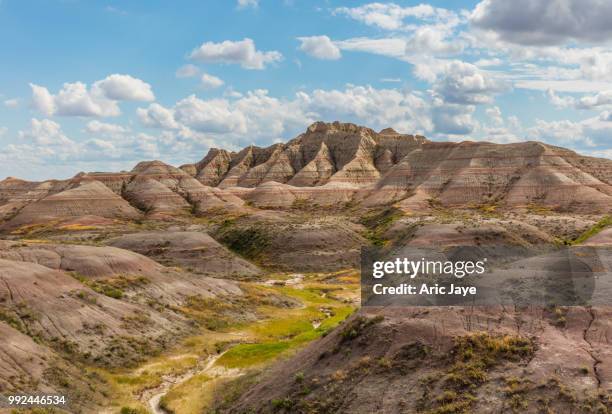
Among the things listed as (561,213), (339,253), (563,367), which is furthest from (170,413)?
(561,213)

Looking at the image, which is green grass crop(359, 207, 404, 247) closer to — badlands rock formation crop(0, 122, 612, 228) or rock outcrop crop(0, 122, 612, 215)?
badlands rock formation crop(0, 122, 612, 228)

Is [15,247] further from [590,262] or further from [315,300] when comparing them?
[590,262]

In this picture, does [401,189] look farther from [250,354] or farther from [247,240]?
[250,354]

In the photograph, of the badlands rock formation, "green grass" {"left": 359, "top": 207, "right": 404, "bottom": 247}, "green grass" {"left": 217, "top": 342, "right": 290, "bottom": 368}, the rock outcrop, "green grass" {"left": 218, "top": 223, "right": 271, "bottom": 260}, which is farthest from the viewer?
the badlands rock formation

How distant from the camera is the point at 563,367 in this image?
69.3ft

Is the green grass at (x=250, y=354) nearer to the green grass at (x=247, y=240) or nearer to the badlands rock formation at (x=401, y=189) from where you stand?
the green grass at (x=247, y=240)

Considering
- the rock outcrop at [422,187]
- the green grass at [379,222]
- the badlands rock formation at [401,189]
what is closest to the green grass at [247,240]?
the green grass at [379,222]

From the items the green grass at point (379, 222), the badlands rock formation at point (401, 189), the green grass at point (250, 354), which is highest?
the badlands rock formation at point (401, 189)

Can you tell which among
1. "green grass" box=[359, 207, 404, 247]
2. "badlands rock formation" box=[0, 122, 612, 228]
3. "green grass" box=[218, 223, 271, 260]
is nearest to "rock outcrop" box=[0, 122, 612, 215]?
"badlands rock formation" box=[0, 122, 612, 228]

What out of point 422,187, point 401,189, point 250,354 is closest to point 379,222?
point 422,187

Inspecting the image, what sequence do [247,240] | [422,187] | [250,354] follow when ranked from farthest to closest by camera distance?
[422,187], [247,240], [250,354]

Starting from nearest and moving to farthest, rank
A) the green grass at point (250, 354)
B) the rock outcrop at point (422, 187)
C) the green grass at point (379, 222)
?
the green grass at point (250, 354) < the green grass at point (379, 222) < the rock outcrop at point (422, 187)

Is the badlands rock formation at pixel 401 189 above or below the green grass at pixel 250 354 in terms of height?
above

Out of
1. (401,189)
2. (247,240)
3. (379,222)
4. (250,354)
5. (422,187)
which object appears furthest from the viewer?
(401,189)
